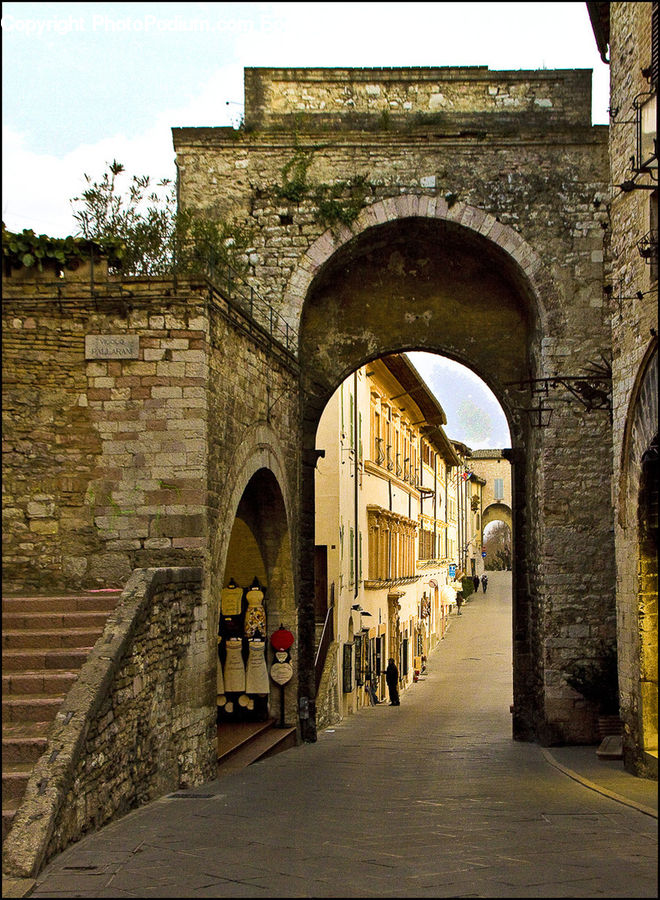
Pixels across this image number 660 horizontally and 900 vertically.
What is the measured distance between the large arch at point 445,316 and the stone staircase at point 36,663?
645cm

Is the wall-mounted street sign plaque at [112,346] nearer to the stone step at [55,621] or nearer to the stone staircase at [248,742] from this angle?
the stone step at [55,621]

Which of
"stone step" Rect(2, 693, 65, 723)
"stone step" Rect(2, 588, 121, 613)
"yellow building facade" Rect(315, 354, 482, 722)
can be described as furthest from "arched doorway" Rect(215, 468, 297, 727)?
"stone step" Rect(2, 693, 65, 723)

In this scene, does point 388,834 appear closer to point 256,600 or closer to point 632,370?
point 632,370

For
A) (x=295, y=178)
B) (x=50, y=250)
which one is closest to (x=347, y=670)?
(x=295, y=178)

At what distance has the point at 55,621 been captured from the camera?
898cm

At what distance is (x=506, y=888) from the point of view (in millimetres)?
5770

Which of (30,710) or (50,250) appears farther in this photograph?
(50,250)

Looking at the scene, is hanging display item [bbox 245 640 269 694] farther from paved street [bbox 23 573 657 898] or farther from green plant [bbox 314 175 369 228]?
green plant [bbox 314 175 369 228]

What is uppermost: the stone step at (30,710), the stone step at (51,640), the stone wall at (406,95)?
the stone wall at (406,95)

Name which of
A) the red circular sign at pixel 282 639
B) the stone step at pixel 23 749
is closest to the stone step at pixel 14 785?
the stone step at pixel 23 749

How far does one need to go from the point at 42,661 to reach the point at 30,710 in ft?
2.32

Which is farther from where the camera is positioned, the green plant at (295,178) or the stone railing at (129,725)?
the green plant at (295,178)

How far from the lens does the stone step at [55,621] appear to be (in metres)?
8.93

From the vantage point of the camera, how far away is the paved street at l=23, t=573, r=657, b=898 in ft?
19.5
